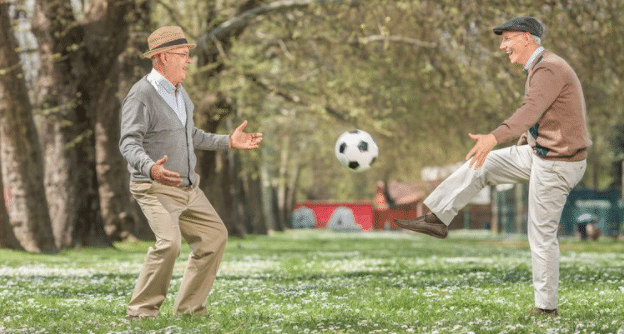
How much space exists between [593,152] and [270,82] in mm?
39333

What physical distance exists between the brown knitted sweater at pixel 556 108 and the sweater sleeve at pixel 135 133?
2.81 meters

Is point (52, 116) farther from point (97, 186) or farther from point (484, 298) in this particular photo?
point (484, 298)

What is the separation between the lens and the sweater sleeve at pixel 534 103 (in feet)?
21.4

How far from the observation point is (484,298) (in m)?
Answer: 8.84

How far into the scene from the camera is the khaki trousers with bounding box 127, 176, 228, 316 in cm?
691

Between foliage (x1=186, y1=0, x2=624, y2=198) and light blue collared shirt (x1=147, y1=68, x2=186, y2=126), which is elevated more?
foliage (x1=186, y1=0, x2=624, y2=198)

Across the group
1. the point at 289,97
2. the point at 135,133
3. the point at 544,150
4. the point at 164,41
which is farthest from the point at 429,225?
the point at 289,97

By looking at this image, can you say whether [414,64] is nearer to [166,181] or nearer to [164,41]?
[164,41]

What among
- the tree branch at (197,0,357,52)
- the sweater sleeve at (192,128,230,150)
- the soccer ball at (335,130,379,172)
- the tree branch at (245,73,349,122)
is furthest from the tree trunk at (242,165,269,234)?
the sweater sleeve at (192,128,230,150)

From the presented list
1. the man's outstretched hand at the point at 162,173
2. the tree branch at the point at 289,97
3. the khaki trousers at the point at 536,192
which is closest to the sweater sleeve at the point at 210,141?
the man's outstretched hand at the point at 162,173

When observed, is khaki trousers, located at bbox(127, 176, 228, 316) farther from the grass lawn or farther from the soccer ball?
the soccer ball

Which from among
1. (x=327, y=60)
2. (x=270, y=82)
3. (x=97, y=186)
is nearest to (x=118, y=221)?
(x=97, y=186)

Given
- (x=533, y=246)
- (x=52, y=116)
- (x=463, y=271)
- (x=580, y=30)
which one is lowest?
(x=463, y=271)

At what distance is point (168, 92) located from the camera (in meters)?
7.14
